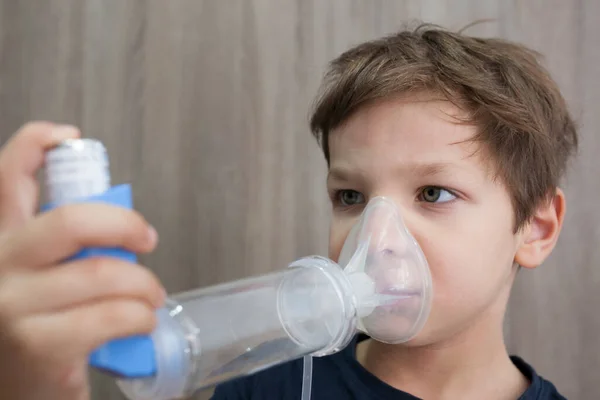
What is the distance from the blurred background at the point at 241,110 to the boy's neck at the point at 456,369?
0.62 feet

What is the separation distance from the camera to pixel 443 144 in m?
0.56

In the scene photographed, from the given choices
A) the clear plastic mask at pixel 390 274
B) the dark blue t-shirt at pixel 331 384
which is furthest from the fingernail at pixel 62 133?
the dark blue t-shirt at pixel 331 384

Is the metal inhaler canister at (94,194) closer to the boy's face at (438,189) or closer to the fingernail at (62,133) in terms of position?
the fingernail at (62,133)

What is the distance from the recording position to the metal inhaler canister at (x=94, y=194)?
0.83 feet

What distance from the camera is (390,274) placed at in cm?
52

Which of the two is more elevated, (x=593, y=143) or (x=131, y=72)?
(x=131, y=72)

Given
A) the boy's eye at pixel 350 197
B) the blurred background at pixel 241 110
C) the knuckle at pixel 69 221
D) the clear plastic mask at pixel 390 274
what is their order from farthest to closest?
the blurred background at pixel 241 110 → the boy's eye at pixel 350 197 → the clear plastic mask at pixel 390 274 → the knuckle at pixel 69 221

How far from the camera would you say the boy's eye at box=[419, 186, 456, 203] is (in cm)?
58

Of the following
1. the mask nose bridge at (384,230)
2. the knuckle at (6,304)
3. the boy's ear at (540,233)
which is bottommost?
the boy's ear at (540,233)

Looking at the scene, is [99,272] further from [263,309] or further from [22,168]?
[263,309]

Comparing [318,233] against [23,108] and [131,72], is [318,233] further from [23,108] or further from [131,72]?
[23,108]

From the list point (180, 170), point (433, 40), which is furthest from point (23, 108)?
point (433, 40)

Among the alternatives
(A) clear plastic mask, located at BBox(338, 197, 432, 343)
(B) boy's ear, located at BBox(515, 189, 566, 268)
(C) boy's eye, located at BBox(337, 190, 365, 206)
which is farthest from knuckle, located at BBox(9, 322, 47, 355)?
(B) boy's ear, located at BBox(515, 189, 566, 268)

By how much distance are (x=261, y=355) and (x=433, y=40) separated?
1.44 ft
